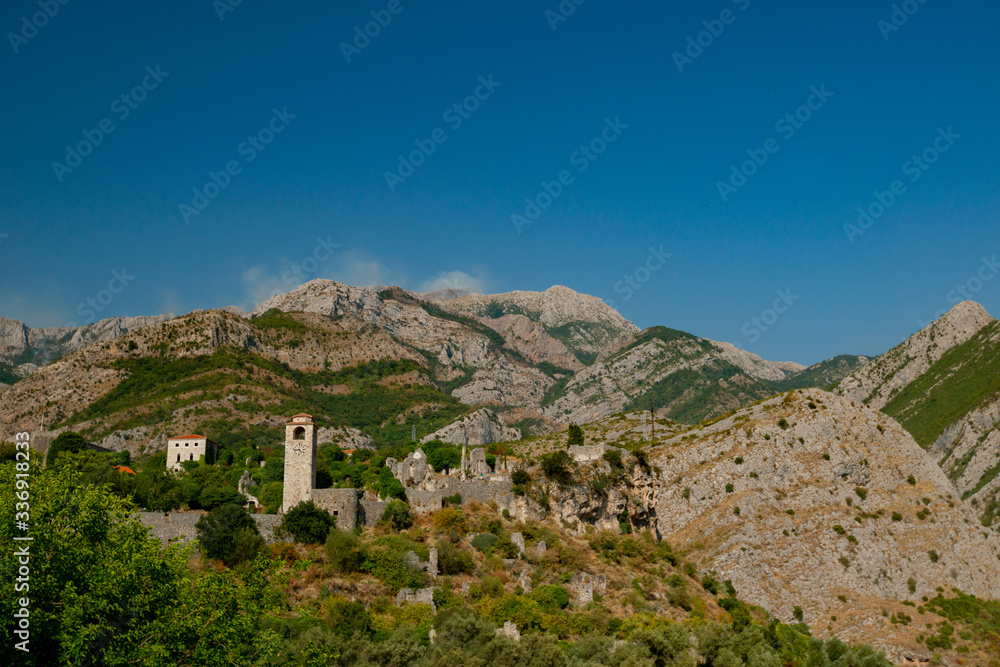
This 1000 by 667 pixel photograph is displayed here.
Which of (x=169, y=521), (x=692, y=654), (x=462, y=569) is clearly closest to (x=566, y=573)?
(x=462, y=569)

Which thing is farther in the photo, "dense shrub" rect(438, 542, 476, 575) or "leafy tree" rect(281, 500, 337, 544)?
"dense shrub" rect(438, 542, 476, 575)

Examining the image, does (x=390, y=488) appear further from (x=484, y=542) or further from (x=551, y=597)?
(x=551, y=597)

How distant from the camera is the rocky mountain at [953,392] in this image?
118125 mm

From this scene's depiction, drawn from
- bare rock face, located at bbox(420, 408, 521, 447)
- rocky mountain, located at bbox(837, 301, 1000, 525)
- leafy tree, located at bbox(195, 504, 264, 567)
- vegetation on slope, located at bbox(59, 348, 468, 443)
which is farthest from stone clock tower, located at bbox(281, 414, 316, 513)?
rocky mountain, located at bbox(837, 301, 1000, 525)

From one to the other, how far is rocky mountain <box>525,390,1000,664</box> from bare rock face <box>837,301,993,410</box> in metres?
84.1

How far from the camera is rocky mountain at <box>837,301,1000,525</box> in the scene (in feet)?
388

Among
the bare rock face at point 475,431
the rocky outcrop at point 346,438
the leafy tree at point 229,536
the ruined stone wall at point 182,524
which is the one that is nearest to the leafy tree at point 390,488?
the ruined stone wall at point 182,524

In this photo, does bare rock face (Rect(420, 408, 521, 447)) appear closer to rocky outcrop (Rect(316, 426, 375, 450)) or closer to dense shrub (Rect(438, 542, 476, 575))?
rocky outcrop (Rect(316, 426, 375, 450))

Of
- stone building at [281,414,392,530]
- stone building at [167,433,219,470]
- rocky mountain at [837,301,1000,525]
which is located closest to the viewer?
stone building at [281,414,392,530]

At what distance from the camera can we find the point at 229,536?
41.8m

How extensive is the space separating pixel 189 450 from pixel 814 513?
2207 inches

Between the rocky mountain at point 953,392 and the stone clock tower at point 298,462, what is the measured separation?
321ft

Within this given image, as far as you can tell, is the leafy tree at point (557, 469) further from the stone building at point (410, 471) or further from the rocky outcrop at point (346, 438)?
the rocky outcrop at point (346, 438)

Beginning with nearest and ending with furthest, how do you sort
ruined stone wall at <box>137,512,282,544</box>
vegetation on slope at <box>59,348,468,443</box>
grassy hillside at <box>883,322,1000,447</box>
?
ruined stone wall at <box>137,512,282,544</box>
vegetation on slope at <box>59,348,468,443</box>
grassy hillside at <box>883,322,1000,447</box>
